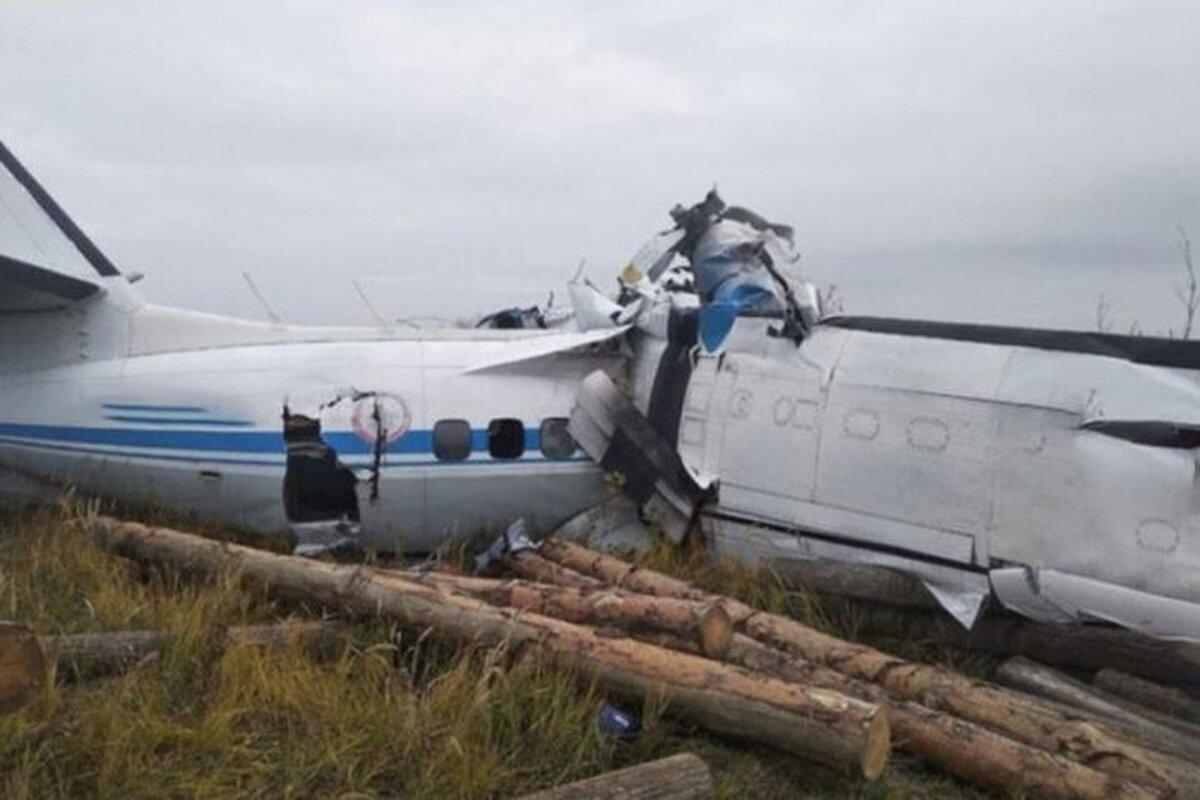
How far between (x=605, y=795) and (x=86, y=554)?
5.19 m

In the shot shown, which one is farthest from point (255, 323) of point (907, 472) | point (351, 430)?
point (907, 472)

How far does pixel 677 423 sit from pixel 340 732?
4.12m

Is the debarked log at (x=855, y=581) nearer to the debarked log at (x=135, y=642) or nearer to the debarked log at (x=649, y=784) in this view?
the debarked log at (x=649, y=784)

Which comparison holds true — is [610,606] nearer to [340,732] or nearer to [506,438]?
[340,732]

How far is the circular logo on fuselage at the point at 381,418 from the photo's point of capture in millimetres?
8664

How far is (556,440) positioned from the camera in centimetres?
884

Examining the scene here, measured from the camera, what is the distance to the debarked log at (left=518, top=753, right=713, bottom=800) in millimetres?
3926

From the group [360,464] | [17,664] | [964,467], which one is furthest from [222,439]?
[964,467]

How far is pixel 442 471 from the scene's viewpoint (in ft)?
28.3

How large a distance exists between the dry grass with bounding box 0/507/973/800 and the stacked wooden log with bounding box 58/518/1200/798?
0.53 ft

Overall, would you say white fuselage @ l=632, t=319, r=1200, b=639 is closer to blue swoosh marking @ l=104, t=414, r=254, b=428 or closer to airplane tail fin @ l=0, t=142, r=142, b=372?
blue swoosh marking @ l=104, t=414, r=254, b=428

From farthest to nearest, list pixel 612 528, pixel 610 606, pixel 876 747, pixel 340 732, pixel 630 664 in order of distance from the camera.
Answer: pixel 612 528
pixel 610 606
pixel 630 664
pixel 340 732
pixel 876 747

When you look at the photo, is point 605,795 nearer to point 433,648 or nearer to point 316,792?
point 316,792

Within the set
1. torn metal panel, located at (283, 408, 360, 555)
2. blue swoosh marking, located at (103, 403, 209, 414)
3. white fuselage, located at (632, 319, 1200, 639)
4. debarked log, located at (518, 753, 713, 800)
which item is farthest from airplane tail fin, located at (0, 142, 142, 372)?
debarked log, located at (518, 753, 713, 800)
